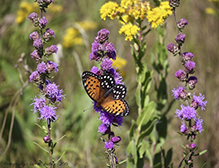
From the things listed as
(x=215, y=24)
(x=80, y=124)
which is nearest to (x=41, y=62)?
(x=80, y=124)

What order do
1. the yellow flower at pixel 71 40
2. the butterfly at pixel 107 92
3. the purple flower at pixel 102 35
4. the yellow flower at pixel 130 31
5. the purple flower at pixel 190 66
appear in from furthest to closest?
the yellow flower at pixel 71 40 → the yellow flower at pixel 130 31 → the purple flower at pixel 190 66 → the purple flower at pixel 102 35 → the butterfly at pixel 107 92

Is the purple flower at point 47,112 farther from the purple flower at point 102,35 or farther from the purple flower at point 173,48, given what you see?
the purple flower at point 173,48

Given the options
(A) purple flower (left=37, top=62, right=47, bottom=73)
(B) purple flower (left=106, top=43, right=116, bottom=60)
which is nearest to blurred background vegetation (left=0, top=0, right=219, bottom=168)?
(A) purple flower (left=37, top=62, right=47, bottom=73)

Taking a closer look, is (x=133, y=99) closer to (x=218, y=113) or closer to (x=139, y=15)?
(x=218, y=113)

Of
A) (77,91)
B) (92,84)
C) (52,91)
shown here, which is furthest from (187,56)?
(77,91)

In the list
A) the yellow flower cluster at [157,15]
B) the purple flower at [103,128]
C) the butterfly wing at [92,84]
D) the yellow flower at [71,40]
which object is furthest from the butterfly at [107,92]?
the yellow flower at [71,40]

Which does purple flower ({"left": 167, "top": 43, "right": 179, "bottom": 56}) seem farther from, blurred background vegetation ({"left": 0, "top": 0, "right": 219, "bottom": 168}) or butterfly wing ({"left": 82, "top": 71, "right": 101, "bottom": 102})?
blurred background vegetation ({"left": 0, "top": 0, "right": 219, "bottom": 168})
